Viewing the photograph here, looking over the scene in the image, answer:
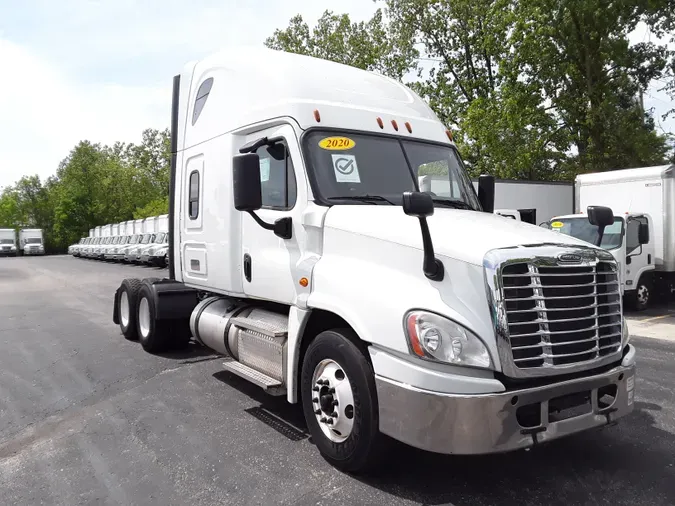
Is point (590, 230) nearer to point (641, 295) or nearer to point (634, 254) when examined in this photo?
point (634, 254)

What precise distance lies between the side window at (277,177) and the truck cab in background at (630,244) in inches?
339

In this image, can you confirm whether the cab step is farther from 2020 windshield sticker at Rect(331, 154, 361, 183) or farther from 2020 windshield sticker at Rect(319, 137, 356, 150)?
2020 windshield sticker at Rect(319, 137, 356, 150)

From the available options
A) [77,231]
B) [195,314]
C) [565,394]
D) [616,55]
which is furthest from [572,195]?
[77,231]

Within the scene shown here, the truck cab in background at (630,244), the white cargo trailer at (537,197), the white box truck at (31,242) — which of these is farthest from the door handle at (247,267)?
the white box truck at (31,242)

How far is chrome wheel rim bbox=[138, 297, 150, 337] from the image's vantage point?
790cm

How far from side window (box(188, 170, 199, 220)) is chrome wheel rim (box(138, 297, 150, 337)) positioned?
191 cm

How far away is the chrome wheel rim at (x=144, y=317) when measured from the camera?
25.9 ft

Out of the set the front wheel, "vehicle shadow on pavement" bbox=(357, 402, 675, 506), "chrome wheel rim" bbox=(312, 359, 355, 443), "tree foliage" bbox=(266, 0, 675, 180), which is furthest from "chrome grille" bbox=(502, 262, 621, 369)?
"tree foliage" bbox=(266, 0, 675, 180)

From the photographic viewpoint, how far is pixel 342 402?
388 centimetres

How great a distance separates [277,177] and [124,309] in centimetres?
531

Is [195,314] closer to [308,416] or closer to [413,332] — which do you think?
[308,416]

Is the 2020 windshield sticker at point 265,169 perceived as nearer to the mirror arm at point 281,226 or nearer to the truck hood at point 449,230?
the mirror arm at point 281,226

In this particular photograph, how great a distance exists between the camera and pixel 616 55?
22406mm

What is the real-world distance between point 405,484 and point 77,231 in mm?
79192
